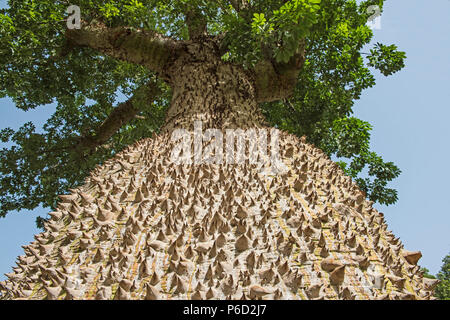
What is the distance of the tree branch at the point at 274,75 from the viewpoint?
459 centimetres

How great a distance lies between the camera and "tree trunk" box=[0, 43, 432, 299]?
1532 millimetres

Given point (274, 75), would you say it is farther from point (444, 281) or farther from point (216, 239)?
point (444, 281)

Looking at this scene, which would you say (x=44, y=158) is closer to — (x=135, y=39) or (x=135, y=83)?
(x=135, y=83)

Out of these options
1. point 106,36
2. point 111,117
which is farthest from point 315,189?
point 111,117

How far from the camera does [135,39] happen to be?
4.77 metres

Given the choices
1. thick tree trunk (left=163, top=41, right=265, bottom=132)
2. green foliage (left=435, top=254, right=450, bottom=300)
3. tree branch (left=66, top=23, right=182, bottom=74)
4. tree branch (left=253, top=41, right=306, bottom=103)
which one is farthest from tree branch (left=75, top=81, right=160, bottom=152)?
green foliage (left=435, top=254, right=450, bottom=300)

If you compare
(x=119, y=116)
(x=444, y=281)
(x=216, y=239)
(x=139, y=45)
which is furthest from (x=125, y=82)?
(x=444, y=281)

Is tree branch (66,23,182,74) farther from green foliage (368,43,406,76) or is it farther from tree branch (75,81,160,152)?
green foliage (368,43,406,76)

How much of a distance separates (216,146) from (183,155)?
0.30 meters

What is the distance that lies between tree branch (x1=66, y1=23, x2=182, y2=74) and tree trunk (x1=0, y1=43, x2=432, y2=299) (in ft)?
7.35

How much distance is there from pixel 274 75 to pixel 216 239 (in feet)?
11.2

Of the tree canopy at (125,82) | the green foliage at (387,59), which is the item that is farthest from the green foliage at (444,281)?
the green foliage at (387,59)

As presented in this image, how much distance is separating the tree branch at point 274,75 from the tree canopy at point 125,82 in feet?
0.09

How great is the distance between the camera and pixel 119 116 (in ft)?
21.9
